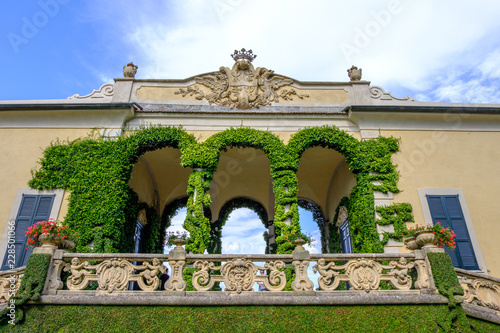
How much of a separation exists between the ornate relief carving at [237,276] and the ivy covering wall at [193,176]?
7.20 ft

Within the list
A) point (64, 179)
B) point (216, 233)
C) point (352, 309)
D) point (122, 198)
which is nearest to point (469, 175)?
point (352, 309)

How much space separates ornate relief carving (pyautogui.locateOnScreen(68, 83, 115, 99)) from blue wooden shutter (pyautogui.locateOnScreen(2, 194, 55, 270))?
3674mm

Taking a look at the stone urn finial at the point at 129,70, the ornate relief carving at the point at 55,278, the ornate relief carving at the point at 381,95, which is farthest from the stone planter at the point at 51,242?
the ornate relief carving at the point at 381,95

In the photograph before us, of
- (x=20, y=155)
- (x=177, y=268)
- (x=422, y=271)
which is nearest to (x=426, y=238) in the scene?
(x=422, y=271)

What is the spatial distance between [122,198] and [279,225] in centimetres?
465

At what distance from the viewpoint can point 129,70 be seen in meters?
12.0

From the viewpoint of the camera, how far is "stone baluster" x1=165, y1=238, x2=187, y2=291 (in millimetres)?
6504

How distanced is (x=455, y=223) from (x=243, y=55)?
8802mm

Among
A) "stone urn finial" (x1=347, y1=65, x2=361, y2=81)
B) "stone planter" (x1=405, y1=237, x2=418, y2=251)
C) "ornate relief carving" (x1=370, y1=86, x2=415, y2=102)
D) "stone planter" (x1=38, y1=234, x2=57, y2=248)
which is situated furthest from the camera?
"stone urn finial" (x1=347, y1=65, x2=361, y2=81)

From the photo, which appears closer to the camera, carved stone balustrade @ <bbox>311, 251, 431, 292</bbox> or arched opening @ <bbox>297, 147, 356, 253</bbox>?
carved stone balustrade @ <bbox>311, 251, 431, 292</bbox>

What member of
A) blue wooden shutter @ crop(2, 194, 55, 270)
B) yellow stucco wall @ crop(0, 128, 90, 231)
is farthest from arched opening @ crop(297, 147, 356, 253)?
blue wooden shutter @ crop(2, 194, 55, 270)

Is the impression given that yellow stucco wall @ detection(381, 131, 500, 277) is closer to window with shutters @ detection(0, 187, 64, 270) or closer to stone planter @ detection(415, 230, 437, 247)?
stone planter @ detection(415, 230, 437, 247)

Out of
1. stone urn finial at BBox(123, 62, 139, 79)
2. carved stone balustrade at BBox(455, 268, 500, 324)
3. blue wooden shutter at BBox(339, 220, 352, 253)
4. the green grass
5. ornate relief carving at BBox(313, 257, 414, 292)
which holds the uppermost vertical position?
stone urn finial at BBox(123, 62, 139, 79)

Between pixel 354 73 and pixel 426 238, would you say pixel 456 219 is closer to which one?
pixel 426 238
